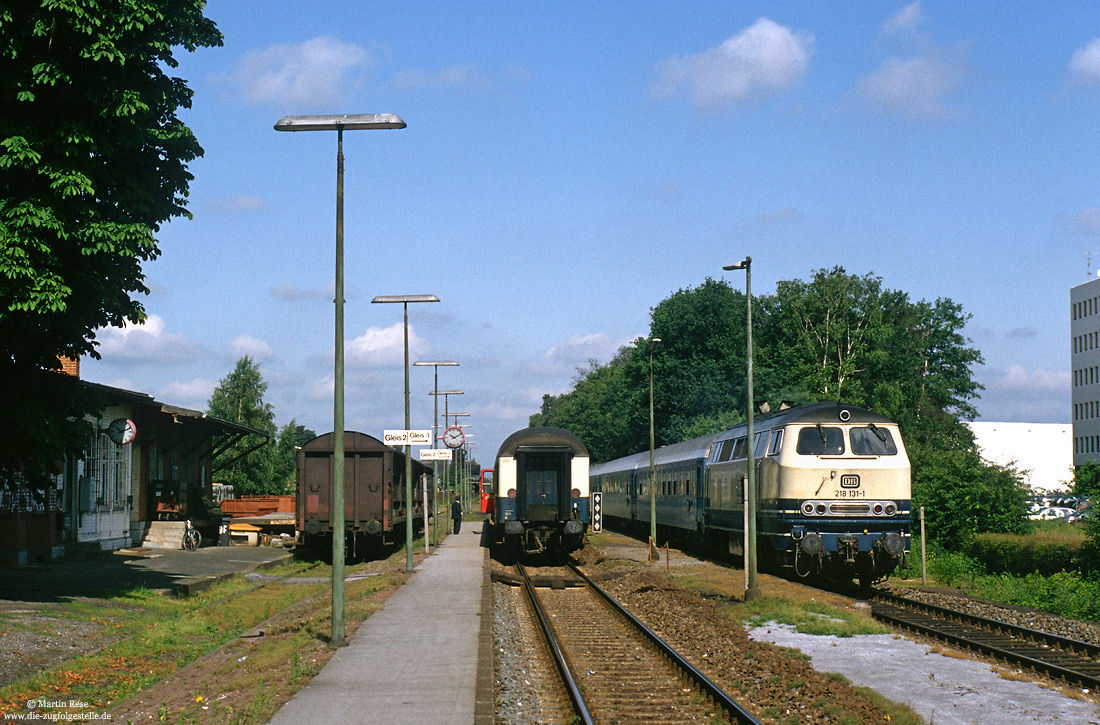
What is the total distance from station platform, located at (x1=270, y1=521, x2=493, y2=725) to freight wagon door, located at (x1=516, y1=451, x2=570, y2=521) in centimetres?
850

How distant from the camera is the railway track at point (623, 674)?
1035cm

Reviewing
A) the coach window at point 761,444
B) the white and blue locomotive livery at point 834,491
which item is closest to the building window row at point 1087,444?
the coach window at point 761,444

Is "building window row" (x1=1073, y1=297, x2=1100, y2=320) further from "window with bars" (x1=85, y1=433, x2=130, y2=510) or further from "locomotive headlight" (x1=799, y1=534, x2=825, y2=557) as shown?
"window with bars" (x1=85, y1=433, x2=130, y2=510)

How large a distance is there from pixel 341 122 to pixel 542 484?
52.4ft

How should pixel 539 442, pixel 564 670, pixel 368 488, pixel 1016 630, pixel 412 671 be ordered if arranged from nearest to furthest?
pixel 412 671
pixel 564 670
pixel 1016 630
pixel 539 442
pixel 368 488

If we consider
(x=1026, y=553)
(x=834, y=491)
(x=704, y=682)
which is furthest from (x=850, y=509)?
(x=704, y=682)

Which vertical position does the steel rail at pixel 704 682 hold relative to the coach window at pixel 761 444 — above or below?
below

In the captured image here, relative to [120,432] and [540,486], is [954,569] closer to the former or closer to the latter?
[540,486]

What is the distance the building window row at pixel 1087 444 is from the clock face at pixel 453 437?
79.3 metres

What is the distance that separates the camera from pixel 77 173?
50.1ft

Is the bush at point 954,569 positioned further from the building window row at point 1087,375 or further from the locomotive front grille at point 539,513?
the building window row at point 1087,375

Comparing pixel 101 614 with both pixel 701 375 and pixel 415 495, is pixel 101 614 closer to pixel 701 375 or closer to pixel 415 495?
pixel 415 495

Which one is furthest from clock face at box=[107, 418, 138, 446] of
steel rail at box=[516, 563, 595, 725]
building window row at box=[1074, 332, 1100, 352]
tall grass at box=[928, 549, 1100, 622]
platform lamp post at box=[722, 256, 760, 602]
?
building window row at box=[1074, 332, 1100, 352]

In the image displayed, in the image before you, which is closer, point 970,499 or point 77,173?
point 77,173
